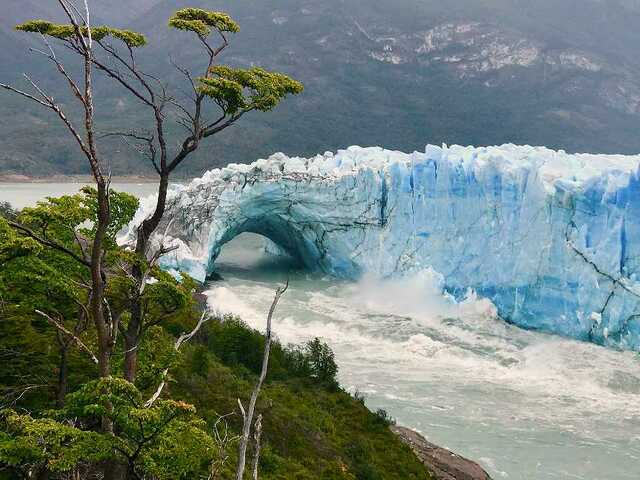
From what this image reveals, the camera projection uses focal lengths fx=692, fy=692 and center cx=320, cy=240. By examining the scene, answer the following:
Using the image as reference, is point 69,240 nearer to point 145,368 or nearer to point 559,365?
point 145,368

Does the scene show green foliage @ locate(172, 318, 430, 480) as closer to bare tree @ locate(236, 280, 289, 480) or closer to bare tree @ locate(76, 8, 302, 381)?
bare tree @ locate(76, 8, 302, 381)

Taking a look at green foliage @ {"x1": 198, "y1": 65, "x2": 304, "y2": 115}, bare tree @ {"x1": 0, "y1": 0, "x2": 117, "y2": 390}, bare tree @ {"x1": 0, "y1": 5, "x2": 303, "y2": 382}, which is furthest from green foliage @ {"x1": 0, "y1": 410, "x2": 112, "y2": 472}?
green foliage @ {"x1": 198, "y1": 65, "x2": 304, "y2": 115}

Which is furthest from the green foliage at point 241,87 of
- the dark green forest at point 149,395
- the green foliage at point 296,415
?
the green foliage at point 296,415

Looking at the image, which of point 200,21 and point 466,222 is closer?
point 200,21

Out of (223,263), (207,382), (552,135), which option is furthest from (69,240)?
(552,135)

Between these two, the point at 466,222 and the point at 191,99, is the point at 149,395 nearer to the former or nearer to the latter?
the point at 191,99

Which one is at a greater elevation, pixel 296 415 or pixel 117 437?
pixel 117 437

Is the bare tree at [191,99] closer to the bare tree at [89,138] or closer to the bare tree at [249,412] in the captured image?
the bare tree at [89,138]

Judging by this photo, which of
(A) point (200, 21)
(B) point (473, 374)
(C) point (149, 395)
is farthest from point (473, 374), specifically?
(A) point (200, 21)
